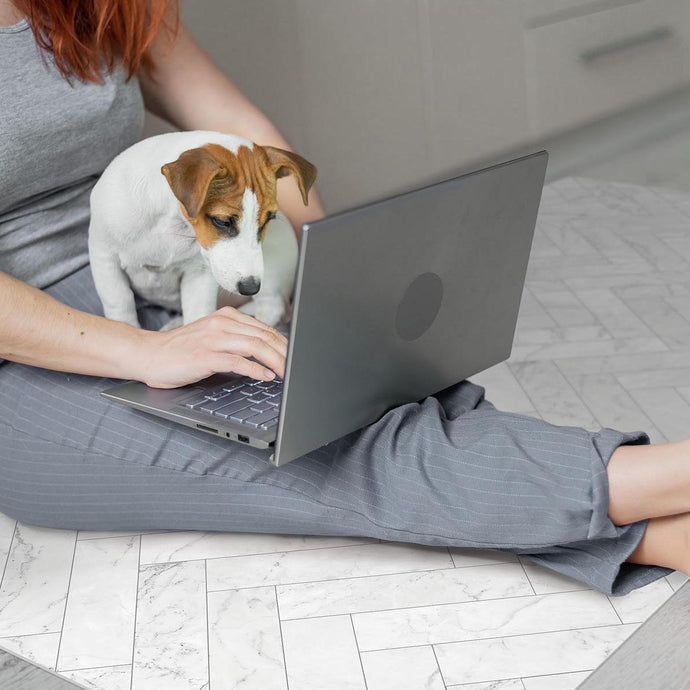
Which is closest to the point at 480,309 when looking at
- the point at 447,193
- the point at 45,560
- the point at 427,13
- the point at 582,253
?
the point at 447,193

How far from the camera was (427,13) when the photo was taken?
124 inches

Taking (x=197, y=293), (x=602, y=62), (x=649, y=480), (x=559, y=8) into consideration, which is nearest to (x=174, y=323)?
(x=197, y=293)

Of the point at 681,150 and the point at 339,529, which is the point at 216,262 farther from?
the point at 681,150

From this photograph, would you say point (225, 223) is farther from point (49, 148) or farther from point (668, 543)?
point (668, 543)

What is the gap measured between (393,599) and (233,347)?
40 centimetres

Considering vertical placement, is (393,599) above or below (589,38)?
above

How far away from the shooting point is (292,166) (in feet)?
4.25

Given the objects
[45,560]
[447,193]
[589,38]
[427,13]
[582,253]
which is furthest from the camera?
[589,38]

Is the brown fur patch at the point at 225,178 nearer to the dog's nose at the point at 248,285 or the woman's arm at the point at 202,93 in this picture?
the dog's nose at the point at 248,285

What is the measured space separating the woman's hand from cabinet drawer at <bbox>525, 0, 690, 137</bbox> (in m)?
2.54

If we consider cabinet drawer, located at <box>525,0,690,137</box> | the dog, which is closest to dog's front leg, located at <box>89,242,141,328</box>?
the dog

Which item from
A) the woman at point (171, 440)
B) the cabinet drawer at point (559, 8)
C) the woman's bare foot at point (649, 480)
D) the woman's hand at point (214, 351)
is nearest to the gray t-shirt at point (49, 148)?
the woman at point (171, 440)

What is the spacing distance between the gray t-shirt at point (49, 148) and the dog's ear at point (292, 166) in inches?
13.7

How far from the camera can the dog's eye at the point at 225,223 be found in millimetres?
1254
